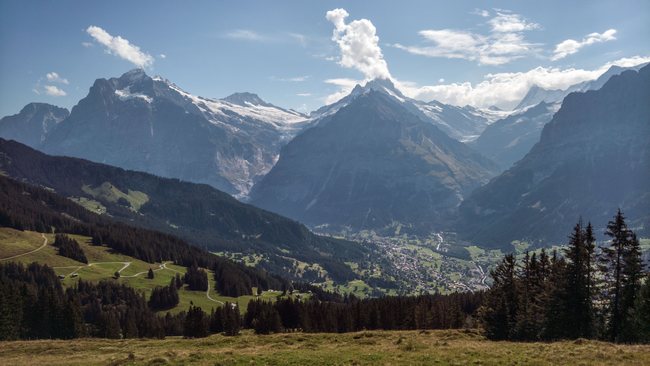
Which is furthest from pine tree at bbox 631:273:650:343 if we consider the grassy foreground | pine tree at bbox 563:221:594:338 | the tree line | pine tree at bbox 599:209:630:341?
the grassy foreground

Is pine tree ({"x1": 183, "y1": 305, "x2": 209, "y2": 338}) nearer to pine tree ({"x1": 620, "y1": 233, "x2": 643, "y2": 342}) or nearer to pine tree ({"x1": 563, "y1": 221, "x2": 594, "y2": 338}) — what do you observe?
pine tree ({"x1": 563, "y1": 221, "x2": 594, "y2": 338})

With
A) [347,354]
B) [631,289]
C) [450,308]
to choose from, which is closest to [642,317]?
[631,289]

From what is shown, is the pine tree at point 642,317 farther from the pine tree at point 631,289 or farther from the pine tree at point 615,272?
the pine tree at point 615,272

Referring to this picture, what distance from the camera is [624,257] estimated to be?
62.3 meters

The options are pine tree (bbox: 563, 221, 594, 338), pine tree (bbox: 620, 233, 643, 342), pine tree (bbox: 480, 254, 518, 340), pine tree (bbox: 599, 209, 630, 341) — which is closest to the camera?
pine tree (bbox: 599, 209, 630, 341)

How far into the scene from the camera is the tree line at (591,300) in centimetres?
6100

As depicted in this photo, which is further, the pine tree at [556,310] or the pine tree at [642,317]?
the pine tree at [556,310]

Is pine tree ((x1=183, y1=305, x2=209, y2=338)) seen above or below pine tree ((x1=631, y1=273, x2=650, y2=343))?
below

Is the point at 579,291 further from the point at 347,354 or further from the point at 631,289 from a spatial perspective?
the point at 347,354

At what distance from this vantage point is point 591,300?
6172 cm

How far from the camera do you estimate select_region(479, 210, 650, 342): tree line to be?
61.0 m

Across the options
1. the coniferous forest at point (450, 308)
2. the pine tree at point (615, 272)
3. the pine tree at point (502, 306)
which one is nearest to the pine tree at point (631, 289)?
the coniferous forest at point (450, 308)

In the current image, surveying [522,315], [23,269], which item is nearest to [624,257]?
[522,315]

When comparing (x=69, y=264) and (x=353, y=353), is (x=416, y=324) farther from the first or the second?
(x=69, y=264)
